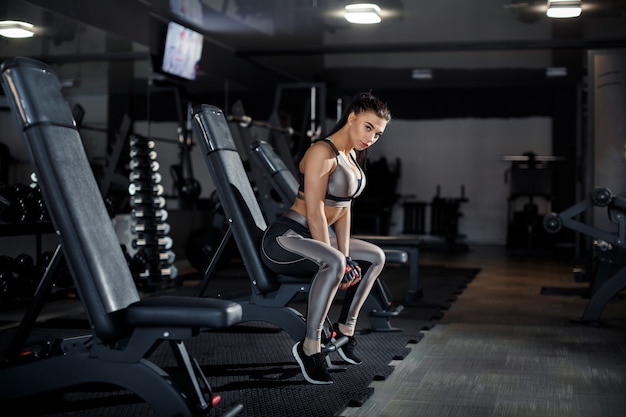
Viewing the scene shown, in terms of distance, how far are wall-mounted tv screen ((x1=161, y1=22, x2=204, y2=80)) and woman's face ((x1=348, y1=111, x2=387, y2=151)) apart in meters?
4.49

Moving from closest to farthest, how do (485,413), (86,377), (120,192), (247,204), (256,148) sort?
(86,377) < (485,413) < (247,204) < (256,148) < (120,192)

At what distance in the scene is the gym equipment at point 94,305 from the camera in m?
2.15

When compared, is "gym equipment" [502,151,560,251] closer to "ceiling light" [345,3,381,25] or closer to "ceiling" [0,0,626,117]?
"ceiling" [0,0,626,117]

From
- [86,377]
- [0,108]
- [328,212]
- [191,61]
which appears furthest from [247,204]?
[191,61]

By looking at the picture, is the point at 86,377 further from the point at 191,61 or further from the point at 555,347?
the point at 191,61

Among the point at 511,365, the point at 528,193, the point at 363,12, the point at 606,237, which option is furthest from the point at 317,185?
the point at 528,193

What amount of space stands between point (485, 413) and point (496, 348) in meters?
1.29

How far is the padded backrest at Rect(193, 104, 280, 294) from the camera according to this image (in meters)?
3.36

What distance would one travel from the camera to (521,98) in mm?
12648

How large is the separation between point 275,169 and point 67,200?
2288mm

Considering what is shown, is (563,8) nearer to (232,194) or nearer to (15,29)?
(15,29)

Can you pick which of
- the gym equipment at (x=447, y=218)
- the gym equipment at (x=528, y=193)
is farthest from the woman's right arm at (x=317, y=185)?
the gym equipment at (x=447, y=218)

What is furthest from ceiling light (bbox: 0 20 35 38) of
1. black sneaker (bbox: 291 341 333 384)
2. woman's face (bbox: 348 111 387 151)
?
black sneaker (bbox: 291 341 333 384)

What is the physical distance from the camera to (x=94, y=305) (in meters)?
2.20
